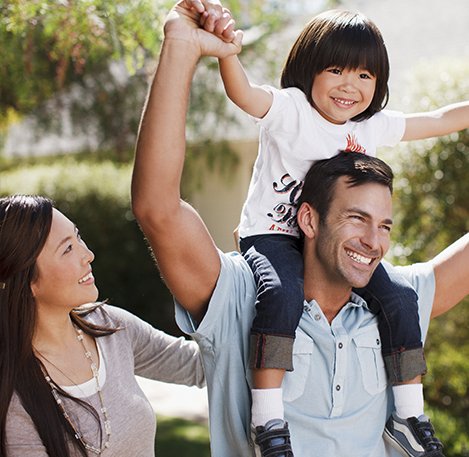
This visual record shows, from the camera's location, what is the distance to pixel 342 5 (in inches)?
452

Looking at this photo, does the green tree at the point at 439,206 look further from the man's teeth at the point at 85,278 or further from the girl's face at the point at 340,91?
the man's teeth at the point at 85,278

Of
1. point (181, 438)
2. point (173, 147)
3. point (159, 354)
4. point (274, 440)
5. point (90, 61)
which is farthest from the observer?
point (90, 61)

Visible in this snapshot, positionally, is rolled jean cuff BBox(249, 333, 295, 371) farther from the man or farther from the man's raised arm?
the man's raised arm

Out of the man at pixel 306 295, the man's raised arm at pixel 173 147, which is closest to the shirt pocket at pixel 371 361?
the man at pixel 306 295

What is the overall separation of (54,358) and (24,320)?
0.17 m

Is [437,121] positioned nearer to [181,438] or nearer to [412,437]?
[412,437]

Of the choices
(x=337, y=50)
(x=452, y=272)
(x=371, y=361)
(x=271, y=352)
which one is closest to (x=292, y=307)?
(x=271, y=352)

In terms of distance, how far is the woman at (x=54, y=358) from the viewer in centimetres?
260

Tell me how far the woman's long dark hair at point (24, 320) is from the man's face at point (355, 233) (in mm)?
888

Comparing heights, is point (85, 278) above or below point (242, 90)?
below

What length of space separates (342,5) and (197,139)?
8.54ft

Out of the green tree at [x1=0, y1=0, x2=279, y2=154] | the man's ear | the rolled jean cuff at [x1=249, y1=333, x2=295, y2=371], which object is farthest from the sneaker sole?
the green tree at [x1=0, y1=0, x2=279, y2=154]

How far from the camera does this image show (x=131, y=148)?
13039 mm

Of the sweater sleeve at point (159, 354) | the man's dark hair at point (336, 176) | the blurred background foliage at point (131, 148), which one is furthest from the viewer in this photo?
the blurred background foliage at point (131, 148)
